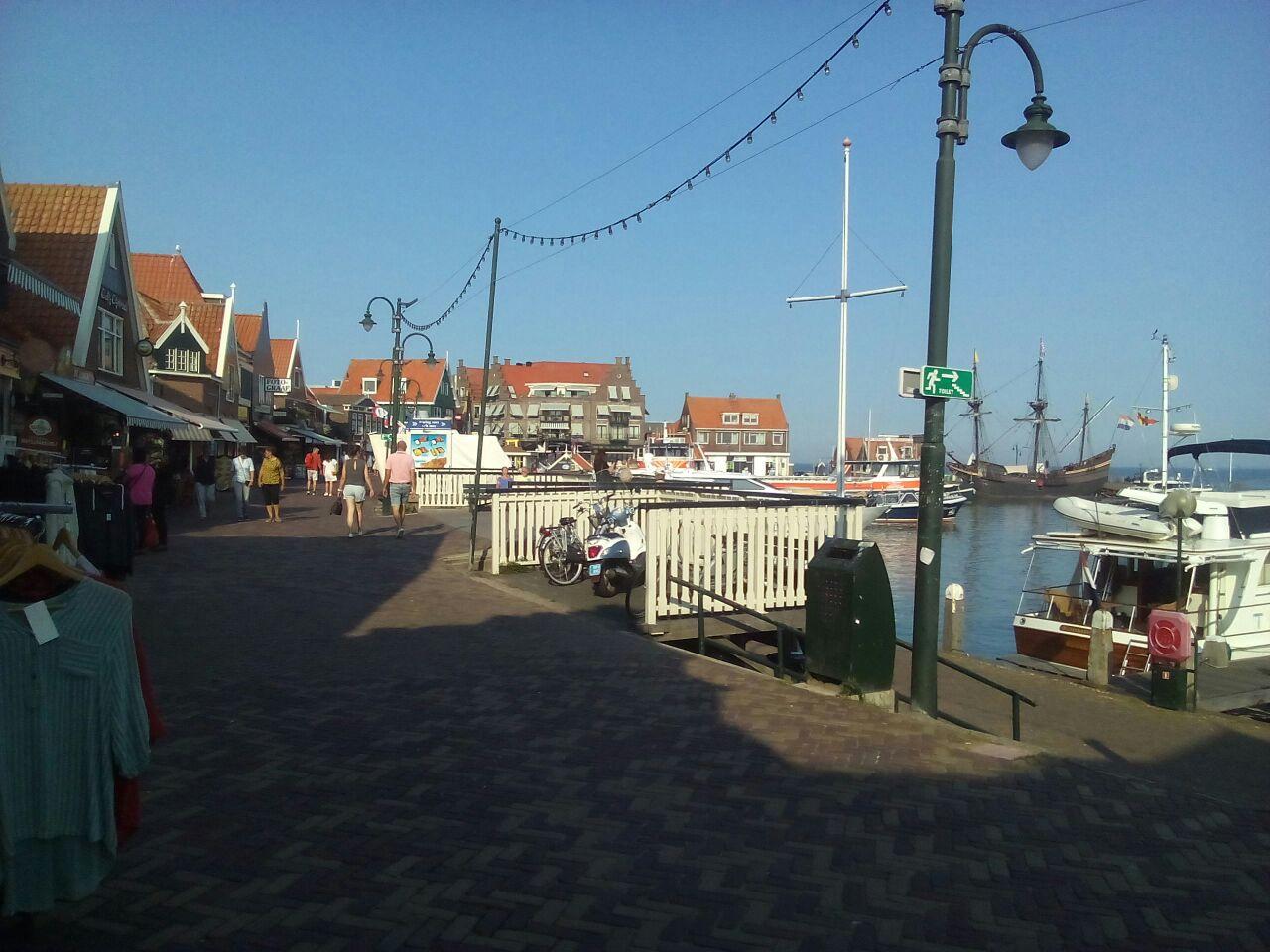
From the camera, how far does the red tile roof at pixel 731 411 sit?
109 m

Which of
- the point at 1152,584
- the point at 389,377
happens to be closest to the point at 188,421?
the point at 1152,584

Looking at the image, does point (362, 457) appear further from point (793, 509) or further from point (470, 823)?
point (470, 823)

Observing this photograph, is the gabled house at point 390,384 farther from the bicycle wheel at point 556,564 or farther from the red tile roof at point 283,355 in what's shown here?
the bicycle wheel at point 556,564

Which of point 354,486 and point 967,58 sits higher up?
point 967,58

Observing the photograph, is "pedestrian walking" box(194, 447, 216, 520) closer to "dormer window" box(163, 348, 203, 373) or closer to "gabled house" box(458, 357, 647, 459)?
"dormer window" box(163, 348, 203, 373)

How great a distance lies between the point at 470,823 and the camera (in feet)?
15.6

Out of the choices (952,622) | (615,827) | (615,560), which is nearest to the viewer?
(615,827)

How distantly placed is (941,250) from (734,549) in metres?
3.95

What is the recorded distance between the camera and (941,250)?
7.49 m

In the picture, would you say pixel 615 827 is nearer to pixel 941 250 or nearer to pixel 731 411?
pixel 941 250

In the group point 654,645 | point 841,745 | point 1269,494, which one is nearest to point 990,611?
point 1269,494

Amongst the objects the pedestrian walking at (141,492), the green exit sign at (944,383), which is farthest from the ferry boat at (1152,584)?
the pedestrian walking at (141,492)

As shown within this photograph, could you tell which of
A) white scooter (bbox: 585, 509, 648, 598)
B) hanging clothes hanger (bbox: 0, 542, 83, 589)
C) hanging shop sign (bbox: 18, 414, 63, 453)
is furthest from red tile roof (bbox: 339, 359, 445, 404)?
hanging clothes hanger (bbox: 0, 542, 83, 589)

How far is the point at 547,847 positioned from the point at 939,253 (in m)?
5.20
